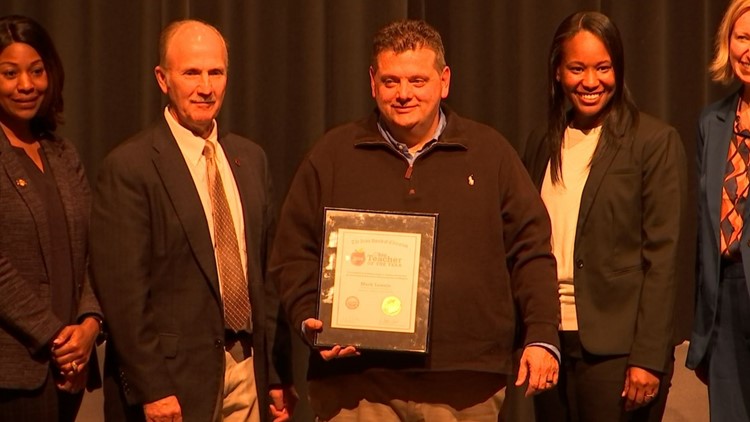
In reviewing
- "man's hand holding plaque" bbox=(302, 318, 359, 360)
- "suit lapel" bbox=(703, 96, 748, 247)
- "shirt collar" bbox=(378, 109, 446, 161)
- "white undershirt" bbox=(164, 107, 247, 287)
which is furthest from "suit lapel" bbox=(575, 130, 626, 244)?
"white undershirt" bbox=(164, 107, 247, 287)

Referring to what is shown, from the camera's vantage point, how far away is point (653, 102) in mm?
4625

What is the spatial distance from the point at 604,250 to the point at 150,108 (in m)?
1.95

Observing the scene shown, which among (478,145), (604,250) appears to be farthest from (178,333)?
(604,250)

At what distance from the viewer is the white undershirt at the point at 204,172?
321 centimetres

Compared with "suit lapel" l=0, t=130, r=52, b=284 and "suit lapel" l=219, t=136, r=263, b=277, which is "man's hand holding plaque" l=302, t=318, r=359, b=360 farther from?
"suit lapel" l=0, t=130, r=52, b=284

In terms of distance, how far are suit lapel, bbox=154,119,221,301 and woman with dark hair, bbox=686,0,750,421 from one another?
141 cm

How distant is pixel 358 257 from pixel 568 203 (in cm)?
83

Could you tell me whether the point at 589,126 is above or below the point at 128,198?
above

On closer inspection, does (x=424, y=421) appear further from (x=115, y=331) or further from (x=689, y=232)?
(x=689, y=232)

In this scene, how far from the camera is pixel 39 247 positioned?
10.3 feet

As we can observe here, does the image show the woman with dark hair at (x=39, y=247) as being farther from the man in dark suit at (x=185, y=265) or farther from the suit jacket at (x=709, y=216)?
the suit jacket at (x=709, y=216)

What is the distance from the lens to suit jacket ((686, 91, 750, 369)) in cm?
323

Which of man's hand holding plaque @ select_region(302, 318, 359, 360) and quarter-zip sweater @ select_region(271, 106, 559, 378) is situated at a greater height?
quarter-zip sweater @ select_region(271, 106, 559, 378)

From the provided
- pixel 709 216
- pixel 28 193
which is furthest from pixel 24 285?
pixel 709 216
